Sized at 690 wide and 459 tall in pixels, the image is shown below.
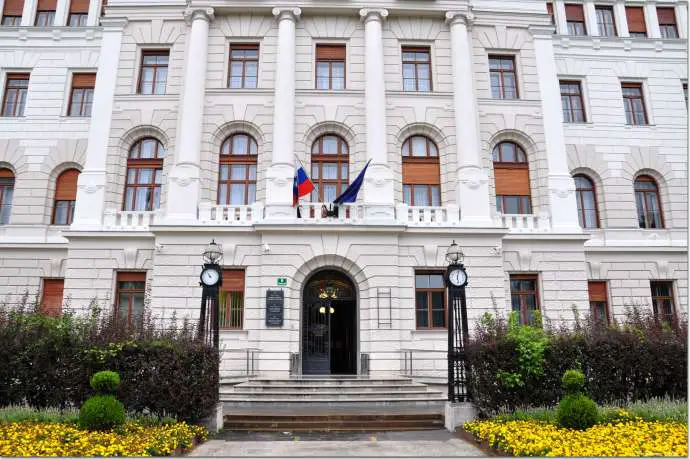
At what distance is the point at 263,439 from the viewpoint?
37.7 feet

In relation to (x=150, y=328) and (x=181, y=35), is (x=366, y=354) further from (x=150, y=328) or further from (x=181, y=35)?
(x=181, y=35)

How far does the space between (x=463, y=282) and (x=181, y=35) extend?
56.5 ft

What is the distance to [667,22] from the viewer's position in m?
26.7

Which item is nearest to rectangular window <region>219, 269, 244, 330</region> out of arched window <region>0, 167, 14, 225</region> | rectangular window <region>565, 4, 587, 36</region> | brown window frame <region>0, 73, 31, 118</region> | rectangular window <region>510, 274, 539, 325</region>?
rectangular window <region>510, 274, 539, 325</region>

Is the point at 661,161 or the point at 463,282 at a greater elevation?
the point at 661,161

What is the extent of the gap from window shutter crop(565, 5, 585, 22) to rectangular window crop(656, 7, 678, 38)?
13.8ft

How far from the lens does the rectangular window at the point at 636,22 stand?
26375 millimetres

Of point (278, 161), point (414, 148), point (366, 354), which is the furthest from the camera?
point (414, 148)

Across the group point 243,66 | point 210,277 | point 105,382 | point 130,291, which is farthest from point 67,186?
point 105,382

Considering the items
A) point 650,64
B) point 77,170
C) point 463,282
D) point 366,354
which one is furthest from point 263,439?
point 650,64

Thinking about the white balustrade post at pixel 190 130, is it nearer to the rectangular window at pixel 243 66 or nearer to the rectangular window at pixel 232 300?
the rectangular window at pixel 243 66

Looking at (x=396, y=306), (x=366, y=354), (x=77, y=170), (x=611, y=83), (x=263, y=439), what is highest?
(x=611, y=83)

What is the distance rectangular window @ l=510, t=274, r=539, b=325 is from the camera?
20.7 meters

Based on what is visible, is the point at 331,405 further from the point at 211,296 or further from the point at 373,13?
the point at 373,13
